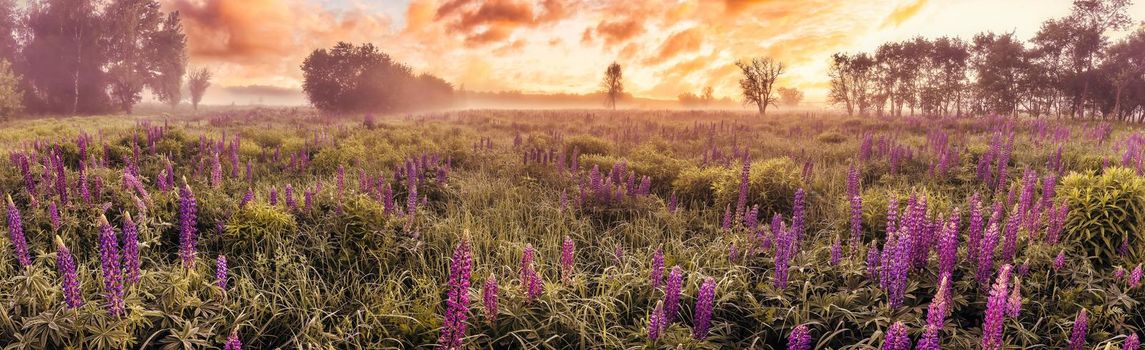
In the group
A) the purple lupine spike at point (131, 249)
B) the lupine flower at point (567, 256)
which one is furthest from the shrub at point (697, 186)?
the purple lupine spike at point (131, 249)

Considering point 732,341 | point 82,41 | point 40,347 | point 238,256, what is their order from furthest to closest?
point 82,41, point 238,256, point 732,341, point 40,347

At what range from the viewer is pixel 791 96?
122m

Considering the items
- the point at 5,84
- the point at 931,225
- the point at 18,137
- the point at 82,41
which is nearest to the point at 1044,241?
the point at 931,225

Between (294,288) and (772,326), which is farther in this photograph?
(294,288)

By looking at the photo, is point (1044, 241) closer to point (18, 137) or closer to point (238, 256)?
point (238, 256)

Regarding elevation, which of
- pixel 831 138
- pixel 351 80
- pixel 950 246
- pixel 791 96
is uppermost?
pixel 791 96

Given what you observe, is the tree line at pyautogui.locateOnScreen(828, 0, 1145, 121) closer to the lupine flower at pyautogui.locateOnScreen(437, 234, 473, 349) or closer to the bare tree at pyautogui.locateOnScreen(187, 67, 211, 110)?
the lupine flower at pyautogui.locateOnScreen(437, 234, 473, 349)

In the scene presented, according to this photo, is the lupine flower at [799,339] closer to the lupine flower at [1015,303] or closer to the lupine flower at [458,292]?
the lupine flower at [1015,303]

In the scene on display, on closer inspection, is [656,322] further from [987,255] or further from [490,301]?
[987,255]

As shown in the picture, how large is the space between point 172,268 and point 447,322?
9.57ft

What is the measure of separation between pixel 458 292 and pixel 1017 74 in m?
53.1

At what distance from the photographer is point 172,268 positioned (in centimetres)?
378

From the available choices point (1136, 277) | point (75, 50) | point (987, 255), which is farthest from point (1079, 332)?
point (75, 50)

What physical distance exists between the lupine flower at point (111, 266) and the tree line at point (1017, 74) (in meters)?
44.6
